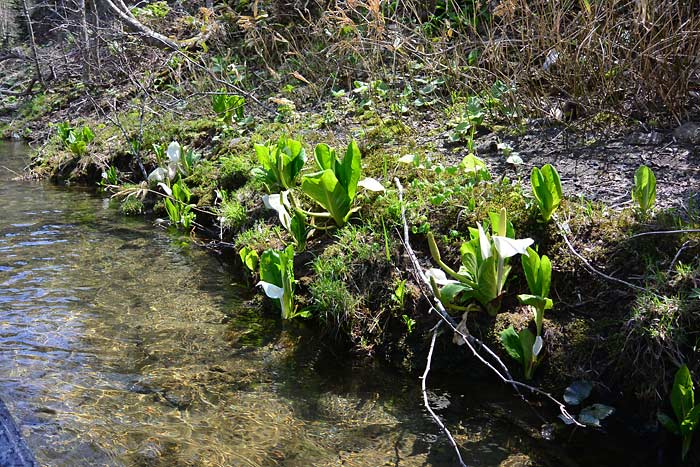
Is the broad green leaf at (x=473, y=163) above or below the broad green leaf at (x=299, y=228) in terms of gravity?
above

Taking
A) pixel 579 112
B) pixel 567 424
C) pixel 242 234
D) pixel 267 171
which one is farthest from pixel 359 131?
pixel 567 424

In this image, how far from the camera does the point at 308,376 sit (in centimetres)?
308

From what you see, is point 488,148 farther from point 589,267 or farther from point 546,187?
point 589,267

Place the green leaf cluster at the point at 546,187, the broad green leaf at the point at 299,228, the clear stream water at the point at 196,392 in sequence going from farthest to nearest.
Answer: the broad green leaf at the point at 299,228
the green leaf cluster at the point at 546,187
the clear stream water at the point at 196,392

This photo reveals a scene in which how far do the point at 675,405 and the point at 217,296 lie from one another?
2.78 m

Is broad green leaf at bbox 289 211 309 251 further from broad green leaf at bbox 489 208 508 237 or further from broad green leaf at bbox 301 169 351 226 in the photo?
broad green leaf at bbox 489 208 508 237

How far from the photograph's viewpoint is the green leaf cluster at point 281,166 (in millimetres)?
4422

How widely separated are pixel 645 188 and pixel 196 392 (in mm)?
2388

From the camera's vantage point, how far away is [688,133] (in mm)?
3773

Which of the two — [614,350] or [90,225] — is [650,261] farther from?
[90,225]

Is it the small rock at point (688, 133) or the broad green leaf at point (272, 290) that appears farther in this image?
the small rock at point (688, 133)

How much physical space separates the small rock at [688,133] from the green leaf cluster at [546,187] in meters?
1.24

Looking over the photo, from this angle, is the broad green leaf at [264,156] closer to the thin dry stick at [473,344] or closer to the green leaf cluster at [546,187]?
the thin dry stick at [473,344]

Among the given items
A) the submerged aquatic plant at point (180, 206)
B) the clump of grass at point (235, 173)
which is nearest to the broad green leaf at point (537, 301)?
the clump of grass at point (235, 173)
